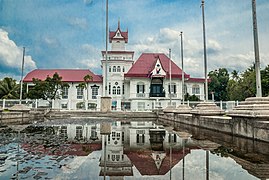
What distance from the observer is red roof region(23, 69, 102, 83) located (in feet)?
153

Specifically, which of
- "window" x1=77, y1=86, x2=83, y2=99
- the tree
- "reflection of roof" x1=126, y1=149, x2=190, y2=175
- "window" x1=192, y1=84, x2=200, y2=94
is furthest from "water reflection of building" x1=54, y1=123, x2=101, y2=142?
the tree

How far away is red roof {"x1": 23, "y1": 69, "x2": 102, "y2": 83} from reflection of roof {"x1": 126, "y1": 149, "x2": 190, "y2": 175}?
4177 centimetres

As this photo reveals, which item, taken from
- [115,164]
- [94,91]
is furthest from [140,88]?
[115,164]

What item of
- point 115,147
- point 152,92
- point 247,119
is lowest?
point 115,147

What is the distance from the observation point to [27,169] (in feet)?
12.6

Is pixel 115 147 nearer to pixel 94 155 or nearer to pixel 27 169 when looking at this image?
pixel 94 155

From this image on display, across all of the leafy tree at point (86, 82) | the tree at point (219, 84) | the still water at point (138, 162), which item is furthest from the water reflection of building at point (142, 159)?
the tree at point (219, 84)

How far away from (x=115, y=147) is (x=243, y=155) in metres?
3.12

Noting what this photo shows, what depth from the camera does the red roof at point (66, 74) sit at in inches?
1842

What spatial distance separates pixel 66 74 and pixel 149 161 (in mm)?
46776

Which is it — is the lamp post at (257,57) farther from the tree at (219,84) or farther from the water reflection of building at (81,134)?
the tree at (219,84)

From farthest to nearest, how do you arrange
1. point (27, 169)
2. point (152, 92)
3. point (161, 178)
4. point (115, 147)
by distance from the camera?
1. point (152, 92)
2. point (115, 147)
3. point (27, 169)
4. point (161, 178)

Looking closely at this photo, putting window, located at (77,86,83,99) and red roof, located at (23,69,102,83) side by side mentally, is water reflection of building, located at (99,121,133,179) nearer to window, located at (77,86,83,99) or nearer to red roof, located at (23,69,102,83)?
red roof, located at (23,69,102,83)

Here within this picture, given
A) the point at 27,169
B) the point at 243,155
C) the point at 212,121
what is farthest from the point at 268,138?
the point at 27,169
